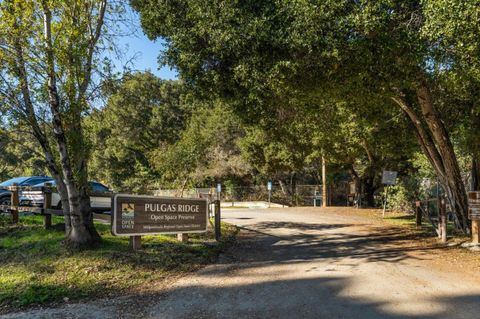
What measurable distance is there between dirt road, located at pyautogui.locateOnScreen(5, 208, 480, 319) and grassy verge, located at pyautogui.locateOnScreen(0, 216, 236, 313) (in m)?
0.53

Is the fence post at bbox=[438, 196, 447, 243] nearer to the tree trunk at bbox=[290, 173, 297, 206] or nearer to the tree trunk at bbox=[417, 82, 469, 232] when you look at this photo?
the tree trunk at bbox=[417, 82, 469, 232]

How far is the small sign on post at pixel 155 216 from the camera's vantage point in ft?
28.6

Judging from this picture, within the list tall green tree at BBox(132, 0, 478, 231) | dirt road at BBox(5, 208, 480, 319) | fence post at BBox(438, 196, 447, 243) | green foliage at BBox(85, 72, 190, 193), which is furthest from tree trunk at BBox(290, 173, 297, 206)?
dirt road at BBox(5, 208, 480, 319)

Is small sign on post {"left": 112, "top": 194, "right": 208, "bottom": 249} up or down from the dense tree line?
down

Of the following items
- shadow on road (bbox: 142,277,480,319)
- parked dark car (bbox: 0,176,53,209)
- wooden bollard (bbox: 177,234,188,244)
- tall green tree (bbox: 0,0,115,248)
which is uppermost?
tall green tree (bbox: 0,0,115,248)

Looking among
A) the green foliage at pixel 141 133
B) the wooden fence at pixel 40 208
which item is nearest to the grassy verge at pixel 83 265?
the wooden fence at pixel 40 208

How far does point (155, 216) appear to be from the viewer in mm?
9438

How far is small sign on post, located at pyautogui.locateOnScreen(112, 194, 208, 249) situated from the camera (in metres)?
8.70

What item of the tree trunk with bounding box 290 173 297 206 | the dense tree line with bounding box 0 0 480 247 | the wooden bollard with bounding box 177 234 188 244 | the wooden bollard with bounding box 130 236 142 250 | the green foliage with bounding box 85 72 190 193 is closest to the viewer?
the dense tree line with bounding box 0 0 480 247

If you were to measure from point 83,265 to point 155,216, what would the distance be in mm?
1895

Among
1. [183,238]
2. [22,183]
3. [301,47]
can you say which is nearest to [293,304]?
[183,238]

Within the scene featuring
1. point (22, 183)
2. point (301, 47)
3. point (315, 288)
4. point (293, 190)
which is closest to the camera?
point (315, 288)

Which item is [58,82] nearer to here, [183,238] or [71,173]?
[71,173]

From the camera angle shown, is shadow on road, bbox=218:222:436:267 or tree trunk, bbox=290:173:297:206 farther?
tree trunk, bbox=290:173:297:206
